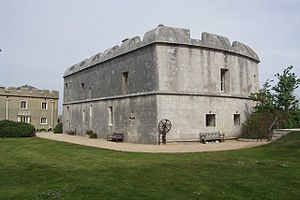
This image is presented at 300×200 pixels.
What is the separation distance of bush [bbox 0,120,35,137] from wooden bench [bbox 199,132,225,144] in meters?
17.2

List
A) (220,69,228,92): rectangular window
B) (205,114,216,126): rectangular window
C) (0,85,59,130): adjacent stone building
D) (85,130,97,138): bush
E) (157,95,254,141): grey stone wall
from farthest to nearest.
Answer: (0,85,59,130): adjacent stone building → (85,130,97,138): bush → (220,69,228,92): rectangular window → (205,114,216,126): rectangular window → (157,95,254,141): grey stone wall

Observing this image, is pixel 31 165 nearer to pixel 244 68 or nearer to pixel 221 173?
pixel 221 173

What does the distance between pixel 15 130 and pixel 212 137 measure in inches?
717

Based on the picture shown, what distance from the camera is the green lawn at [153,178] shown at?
6.62 meters

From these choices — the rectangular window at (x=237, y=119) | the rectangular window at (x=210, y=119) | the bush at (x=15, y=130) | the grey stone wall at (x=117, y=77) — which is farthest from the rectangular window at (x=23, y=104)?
the rectangular window at (x=237, y=119)

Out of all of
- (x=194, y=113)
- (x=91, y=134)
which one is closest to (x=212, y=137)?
(x=194, y=113)

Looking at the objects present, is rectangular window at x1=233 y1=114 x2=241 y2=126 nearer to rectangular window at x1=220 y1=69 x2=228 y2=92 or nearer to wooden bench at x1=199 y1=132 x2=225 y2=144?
rectangular window at x1=220 y1=69 x2=228 y2=92

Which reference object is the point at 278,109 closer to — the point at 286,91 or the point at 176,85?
the point at 286,91

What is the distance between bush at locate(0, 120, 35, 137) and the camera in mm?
27625

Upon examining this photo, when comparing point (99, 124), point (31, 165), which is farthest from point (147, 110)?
point (31, 165)

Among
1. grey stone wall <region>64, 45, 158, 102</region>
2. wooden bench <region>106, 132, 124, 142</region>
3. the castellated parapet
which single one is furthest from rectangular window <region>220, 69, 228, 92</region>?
wooden bench <region>106, 132, 124, 142</region>

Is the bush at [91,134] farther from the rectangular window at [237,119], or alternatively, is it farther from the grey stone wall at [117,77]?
the rectangular window at [237,119]

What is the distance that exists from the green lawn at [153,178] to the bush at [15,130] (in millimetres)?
16938

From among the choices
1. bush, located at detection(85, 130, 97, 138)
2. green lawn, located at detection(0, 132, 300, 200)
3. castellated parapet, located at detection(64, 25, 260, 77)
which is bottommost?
green lawn, located at detection(0, 132, 300, 200)
